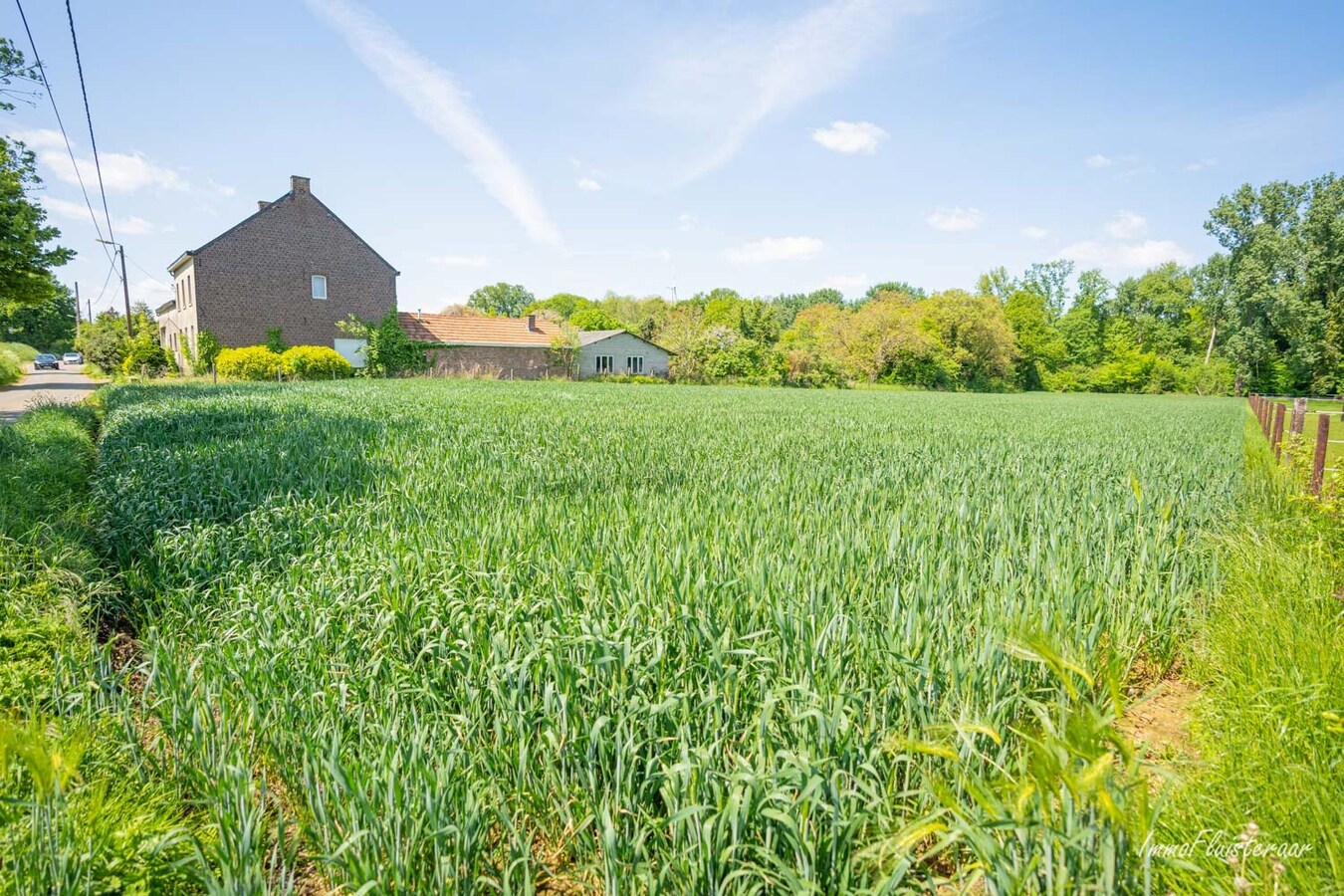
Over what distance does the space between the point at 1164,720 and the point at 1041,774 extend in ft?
8.36

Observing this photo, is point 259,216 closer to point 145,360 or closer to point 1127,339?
point 145,360

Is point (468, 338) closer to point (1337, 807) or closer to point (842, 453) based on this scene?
point (842, 453)

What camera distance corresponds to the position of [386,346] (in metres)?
37.5

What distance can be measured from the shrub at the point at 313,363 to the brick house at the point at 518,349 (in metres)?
5.88

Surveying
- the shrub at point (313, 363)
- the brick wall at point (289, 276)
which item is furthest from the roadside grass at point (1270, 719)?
the brick wall at point (289, 276)

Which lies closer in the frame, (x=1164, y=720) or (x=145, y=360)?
(x=1164, y=720)

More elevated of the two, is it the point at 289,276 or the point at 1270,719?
the point at 289,276

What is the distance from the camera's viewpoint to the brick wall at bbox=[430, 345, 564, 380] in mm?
40500

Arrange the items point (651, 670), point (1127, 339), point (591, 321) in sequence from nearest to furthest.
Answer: point (651, 670)
point (1127, 339)
point (591, 321)

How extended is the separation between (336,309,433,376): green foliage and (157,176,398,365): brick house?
0.92m

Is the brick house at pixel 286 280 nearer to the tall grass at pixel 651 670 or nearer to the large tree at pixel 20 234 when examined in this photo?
the large tree at pixel 20 234

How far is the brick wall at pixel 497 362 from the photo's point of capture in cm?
4050

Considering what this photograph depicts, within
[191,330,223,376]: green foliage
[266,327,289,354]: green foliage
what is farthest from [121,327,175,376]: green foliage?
[266,327,289,354]: green foliage

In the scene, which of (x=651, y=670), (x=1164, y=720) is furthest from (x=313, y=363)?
(x=1164, y=720)
